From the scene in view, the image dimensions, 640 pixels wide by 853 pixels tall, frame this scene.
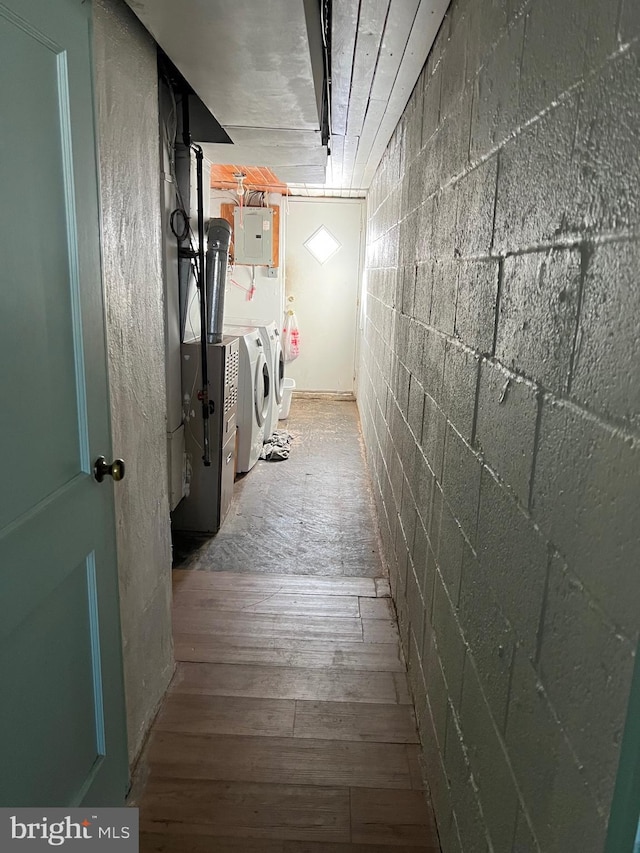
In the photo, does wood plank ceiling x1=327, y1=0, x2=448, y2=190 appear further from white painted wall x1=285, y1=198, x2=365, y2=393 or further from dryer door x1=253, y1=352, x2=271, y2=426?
white painted wall x1=285, y1=198, x2=365, y2=393

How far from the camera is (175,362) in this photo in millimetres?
2855

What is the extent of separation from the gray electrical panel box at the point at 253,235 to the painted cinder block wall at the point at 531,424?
4133mm

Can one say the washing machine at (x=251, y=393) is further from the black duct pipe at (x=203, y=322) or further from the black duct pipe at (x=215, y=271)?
the black duct pipe at (x=203, y=322)

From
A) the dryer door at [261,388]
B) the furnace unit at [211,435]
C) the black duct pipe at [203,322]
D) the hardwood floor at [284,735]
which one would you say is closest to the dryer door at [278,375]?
the dryer door at [261,388]

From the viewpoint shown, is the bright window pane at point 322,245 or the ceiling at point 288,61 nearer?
the ceiling at point 288,61

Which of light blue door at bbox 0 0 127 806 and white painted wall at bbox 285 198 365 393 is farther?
white painted wall at bbox 285 198 365 393

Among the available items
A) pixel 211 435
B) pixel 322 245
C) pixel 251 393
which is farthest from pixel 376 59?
pixel 322 245

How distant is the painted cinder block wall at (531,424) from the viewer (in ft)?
2.30

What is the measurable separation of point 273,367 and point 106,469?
11.7 ft

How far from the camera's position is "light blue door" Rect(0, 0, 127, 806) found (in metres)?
0.97

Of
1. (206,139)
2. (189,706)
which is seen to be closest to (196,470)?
(189,706)

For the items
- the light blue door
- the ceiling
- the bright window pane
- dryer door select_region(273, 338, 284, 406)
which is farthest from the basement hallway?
the bright window pane

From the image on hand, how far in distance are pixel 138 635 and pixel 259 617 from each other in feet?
2.58

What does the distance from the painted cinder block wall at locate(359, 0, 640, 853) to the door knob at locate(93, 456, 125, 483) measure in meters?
0.82
